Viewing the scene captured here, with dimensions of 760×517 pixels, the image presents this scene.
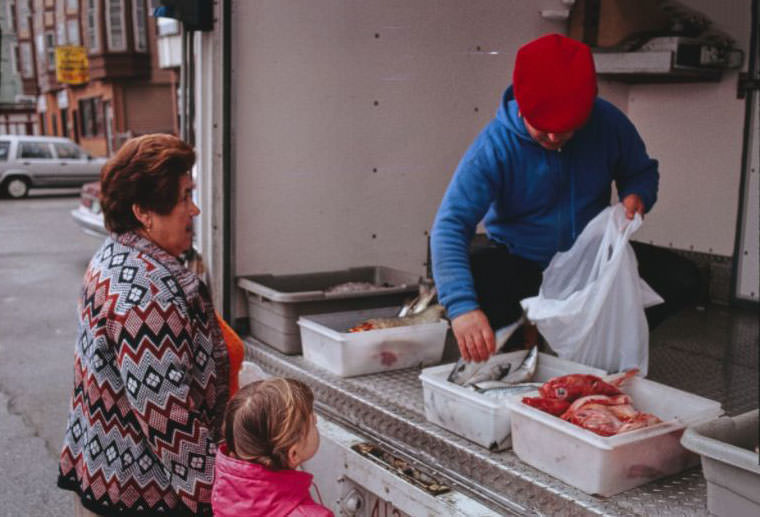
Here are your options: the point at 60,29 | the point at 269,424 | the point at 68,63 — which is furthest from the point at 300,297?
the point at 68,63

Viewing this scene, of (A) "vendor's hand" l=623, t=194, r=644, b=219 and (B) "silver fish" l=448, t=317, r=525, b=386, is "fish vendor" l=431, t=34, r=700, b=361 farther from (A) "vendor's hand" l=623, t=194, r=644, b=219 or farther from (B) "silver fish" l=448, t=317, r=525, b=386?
(B) "silver fish" l=448, t=317, r=525, b=386

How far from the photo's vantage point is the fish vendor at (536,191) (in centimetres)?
251

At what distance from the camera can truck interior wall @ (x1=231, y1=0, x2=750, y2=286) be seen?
Answer: 3.54 meters

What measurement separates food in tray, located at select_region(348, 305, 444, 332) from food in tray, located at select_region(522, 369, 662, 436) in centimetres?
90

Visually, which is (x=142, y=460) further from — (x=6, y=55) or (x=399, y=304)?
(x=6, y=55)

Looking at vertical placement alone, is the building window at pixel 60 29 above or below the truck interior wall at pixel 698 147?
above

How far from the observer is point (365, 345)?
313cm

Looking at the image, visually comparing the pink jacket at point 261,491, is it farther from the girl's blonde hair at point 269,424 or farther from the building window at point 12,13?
the building window at point 12,13

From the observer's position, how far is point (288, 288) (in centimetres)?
377

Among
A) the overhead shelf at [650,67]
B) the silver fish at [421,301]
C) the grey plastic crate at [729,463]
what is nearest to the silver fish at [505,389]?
the grey plastic crate at [729,463]

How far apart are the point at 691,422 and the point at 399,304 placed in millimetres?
1727

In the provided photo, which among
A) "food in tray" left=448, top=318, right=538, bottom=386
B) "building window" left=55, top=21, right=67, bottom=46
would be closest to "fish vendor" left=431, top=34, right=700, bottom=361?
"food in tray" left=448, top=318, right=538, bottom=386

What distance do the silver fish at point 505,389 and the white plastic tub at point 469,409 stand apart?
0.05 m

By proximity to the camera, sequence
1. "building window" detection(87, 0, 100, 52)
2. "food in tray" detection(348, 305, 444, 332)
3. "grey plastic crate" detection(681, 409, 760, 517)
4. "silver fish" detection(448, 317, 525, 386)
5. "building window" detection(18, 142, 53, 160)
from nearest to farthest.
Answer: "grey plastic crate" detection(681, 409, 760, 517)
"silver fish" detection(448, 317, 525, 386)
"food in tray" detection(348, 305, 444, 332)
"building window" detection(87, 0, 100, 52)
"building window" detection(18, 142, 53, 160)
